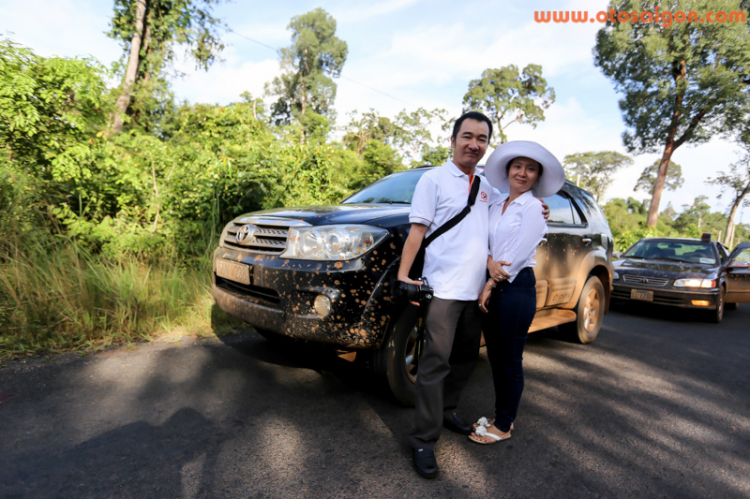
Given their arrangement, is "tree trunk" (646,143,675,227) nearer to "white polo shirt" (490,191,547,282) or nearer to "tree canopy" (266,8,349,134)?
"white polo shirt" (490,191,547,282)

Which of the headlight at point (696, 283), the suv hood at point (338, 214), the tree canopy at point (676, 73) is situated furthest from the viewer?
the tree canopy at point (676, 73)

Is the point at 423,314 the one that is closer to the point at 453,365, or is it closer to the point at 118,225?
the point at 453,365

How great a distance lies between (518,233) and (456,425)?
1.25 meters

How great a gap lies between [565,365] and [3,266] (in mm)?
5333

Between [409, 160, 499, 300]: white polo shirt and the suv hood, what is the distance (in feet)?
2.01

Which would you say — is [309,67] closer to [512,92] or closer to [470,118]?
[512,92]

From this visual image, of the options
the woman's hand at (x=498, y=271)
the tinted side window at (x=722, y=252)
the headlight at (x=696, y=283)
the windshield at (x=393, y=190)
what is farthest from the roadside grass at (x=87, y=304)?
the tinted side window at (x=722, y=252)

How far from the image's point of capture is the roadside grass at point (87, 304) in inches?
147

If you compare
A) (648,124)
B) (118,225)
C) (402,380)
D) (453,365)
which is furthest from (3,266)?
(648,124)

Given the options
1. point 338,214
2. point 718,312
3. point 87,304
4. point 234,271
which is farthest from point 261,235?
point 718,312

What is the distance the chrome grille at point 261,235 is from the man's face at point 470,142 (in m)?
1.11

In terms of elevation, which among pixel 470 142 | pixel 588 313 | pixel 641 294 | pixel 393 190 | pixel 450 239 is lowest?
pixel 641 294

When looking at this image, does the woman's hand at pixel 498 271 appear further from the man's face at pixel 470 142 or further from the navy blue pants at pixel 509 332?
the man's face at pixel 470 142

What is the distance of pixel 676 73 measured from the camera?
2198cm
